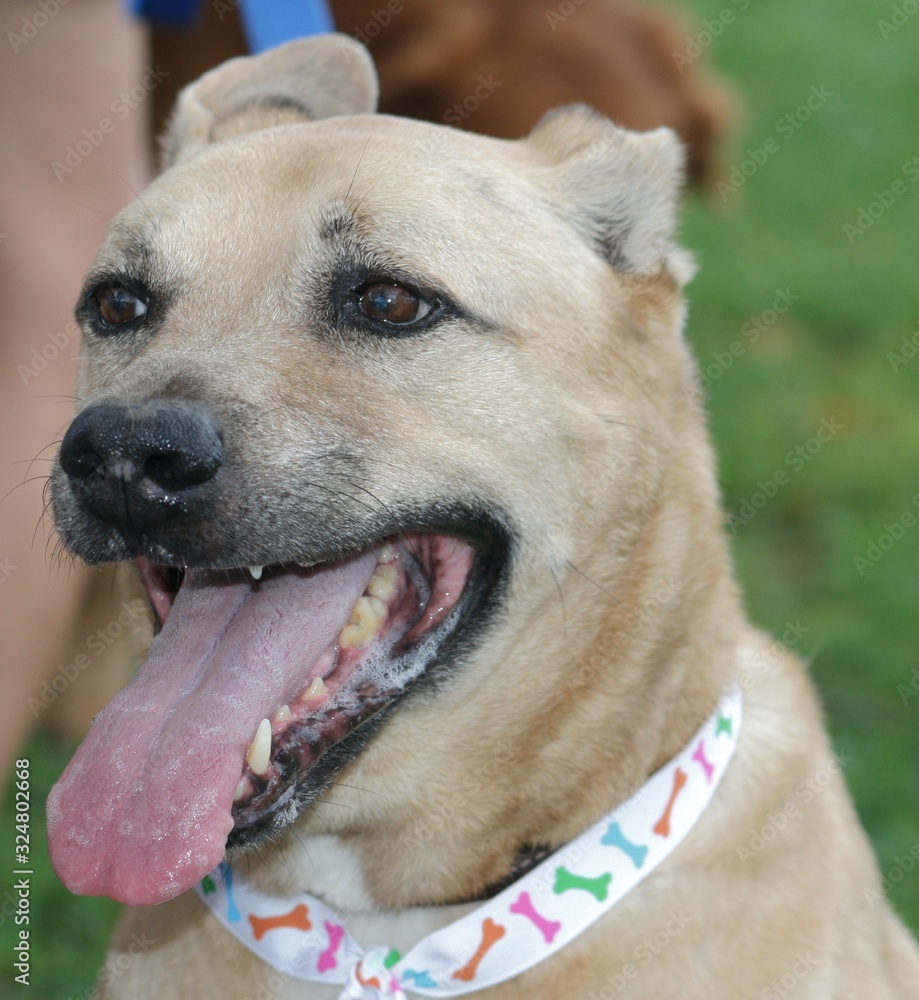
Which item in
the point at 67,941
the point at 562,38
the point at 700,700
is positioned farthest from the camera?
the point at 562,38

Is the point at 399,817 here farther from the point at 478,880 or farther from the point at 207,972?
the point at 207,972

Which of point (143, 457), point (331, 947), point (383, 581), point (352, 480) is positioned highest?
point (143, 457)

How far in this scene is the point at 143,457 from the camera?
248 centimetres

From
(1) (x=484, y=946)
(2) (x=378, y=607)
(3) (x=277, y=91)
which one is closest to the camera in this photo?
(1) (x=484, y=946)

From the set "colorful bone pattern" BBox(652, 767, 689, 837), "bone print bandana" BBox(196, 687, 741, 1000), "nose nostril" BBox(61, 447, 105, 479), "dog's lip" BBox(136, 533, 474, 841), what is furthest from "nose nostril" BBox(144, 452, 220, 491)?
"colorful bone pattern" BBox(652, 767, 689, 837)

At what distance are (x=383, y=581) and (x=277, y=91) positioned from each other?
1570 millimetres

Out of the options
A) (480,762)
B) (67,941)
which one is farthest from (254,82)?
(67,941)

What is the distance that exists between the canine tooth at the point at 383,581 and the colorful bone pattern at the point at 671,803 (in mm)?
760

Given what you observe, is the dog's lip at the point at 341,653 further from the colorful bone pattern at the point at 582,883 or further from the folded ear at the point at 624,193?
the folded ear at the point at 624,193

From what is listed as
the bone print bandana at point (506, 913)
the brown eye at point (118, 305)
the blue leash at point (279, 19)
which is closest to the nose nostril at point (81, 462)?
the brown eye at point (118, 305)

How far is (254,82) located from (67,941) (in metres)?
2.86

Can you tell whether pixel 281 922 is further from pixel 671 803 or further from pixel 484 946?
pixel 671 803

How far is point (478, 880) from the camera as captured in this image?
2.92 m

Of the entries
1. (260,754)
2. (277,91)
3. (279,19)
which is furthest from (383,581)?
(279,19)
